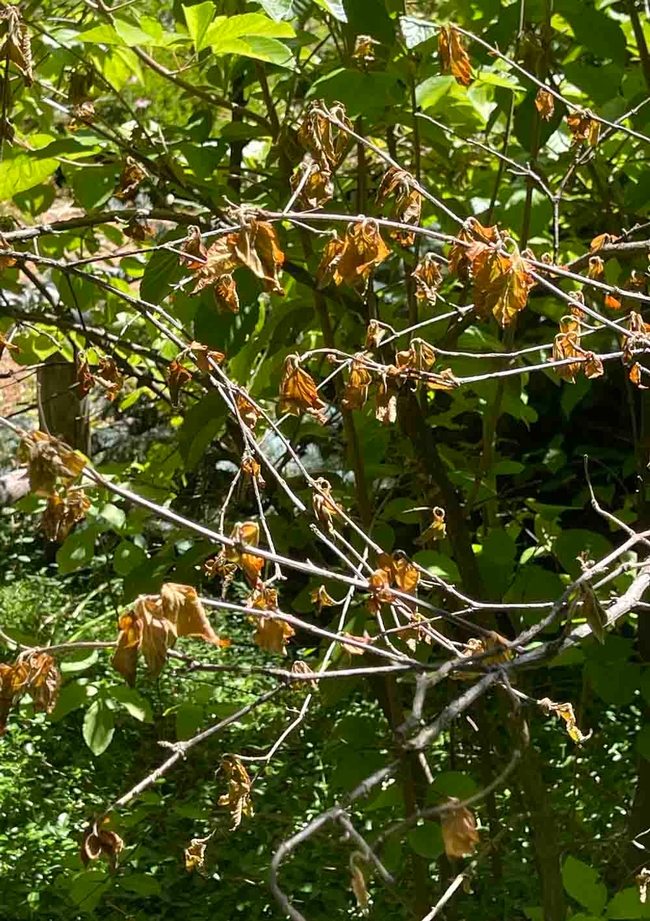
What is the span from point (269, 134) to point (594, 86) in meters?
0.49

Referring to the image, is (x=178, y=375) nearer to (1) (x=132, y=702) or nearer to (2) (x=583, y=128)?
(2) (x=583, y=128)

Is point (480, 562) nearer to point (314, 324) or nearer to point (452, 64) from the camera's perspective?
point (314, 324)

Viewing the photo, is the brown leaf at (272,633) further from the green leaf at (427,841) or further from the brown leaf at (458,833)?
the green leaf at (427,841)

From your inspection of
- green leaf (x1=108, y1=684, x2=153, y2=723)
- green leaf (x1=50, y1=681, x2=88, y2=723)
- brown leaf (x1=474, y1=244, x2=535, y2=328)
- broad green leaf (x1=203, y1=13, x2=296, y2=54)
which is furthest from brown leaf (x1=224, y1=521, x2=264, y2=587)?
green leaf (x1=108, y1=684, x2=153, y2=723)

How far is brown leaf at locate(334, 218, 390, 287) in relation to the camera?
114cm

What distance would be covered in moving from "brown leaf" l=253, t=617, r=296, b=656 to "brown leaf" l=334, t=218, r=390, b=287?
1.13ft

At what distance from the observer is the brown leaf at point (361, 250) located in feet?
3.75

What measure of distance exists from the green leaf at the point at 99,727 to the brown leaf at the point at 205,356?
1005 mm

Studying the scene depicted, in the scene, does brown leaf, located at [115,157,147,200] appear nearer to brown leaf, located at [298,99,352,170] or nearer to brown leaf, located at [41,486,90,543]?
brown leaf, located at [298,99,352,170]

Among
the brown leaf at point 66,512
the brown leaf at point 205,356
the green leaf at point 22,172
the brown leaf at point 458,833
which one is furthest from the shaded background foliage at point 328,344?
the brown leaf at point 66,512

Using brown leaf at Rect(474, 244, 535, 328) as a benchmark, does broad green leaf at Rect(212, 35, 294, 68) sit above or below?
above

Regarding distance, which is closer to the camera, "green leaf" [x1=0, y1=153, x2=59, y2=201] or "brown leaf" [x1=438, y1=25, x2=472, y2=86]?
"brown leaf" [x1=438, y1=25, x2=472, y2=86]

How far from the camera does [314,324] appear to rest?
2.22 m

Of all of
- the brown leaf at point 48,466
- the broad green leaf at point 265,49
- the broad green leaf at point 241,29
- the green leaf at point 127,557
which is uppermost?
the broad green leaf at point 241,29
